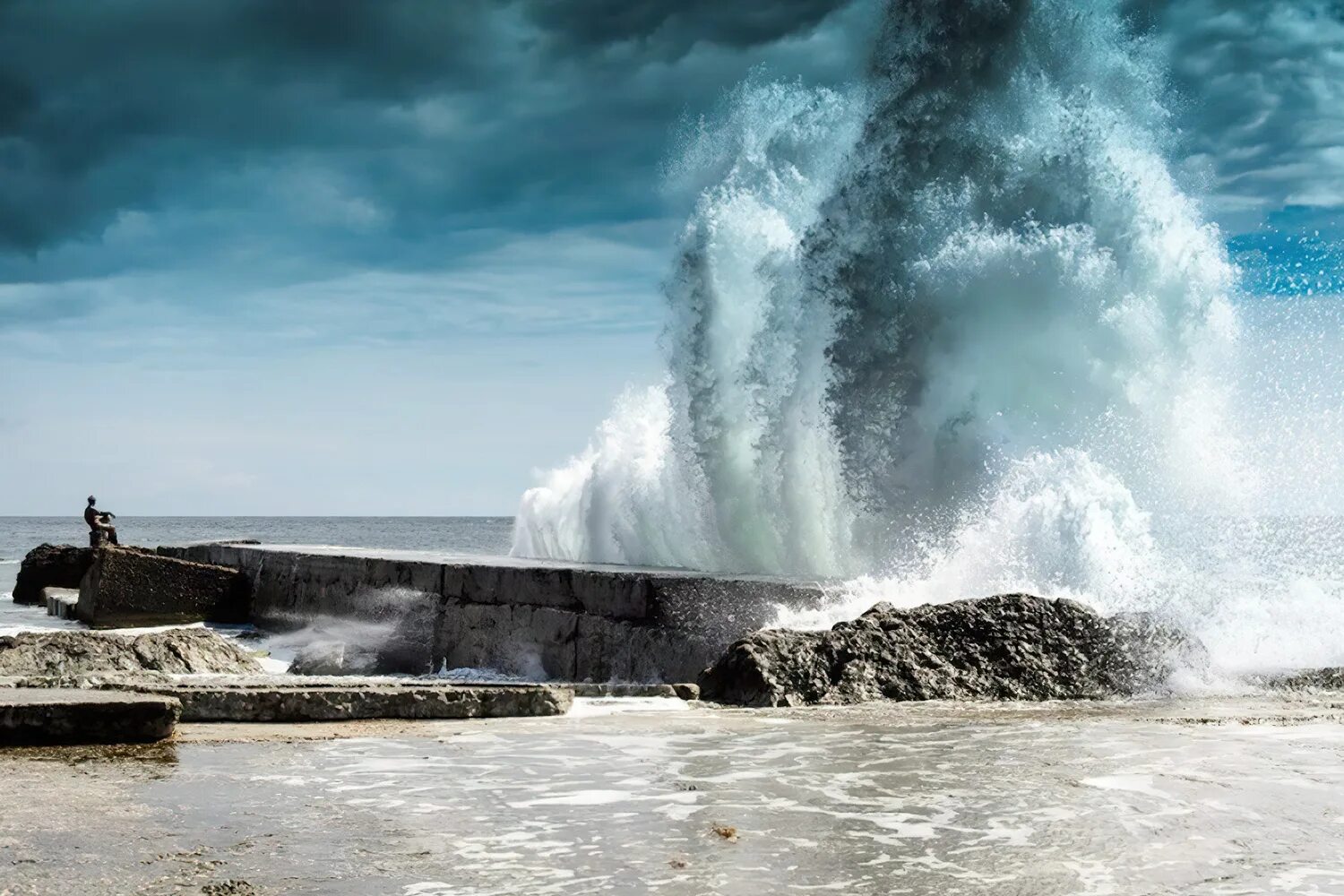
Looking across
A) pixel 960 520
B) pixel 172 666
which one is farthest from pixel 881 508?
pixel 172 666

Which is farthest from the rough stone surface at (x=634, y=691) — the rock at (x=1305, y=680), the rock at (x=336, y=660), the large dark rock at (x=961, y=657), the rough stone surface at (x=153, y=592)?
the rough stone surface at (x=153, y=592)

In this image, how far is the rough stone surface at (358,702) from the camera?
19.2 feet

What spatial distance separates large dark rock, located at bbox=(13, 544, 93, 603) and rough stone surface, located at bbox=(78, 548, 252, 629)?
6.01m

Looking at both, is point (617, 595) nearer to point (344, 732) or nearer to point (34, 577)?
point (344, 732)

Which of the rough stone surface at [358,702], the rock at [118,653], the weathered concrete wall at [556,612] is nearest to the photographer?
the rough stone surface at [358,702]

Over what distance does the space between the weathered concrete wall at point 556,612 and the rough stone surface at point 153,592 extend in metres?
2.90

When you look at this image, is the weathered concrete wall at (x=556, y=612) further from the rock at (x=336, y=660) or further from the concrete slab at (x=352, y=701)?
the concrete slab at (x=352, y=701)

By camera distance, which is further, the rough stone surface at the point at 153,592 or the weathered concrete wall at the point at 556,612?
the rough stone surface at the point at 153,592

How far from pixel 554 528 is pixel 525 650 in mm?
11395

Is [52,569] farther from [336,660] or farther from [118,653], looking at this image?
[118,653]

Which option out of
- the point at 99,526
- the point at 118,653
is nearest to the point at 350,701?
the point at 118,653

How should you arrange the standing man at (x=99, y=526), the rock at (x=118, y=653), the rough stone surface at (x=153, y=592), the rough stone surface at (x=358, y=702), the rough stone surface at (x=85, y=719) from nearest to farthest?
the rough stone surface at (x=85, y=719) → the rough stone surface at (x=358, y=702) → the rock at (x=118, y=653) → the rough stone surface at (x=153, y=592) → the standing man at (x=99, y=526)

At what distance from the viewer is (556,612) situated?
379 inches

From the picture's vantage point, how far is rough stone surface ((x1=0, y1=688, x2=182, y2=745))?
16.6 feet
